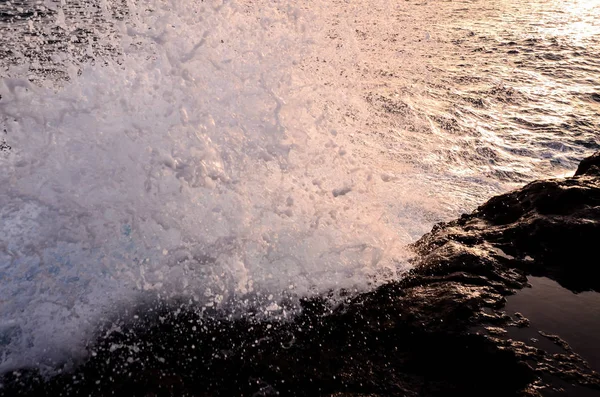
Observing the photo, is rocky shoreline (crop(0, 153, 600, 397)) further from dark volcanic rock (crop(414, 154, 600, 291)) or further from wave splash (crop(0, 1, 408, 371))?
wave splash (crop(0, 1, 408, 371))

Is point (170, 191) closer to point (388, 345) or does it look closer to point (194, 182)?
point (194, 182)

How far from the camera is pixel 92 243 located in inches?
111

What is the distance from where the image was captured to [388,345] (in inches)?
92.8

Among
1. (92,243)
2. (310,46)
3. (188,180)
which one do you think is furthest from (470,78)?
(92,243)

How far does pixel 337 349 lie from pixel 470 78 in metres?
8.15

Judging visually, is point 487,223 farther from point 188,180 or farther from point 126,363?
point 126,363

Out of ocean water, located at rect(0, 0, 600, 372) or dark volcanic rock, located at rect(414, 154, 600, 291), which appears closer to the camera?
ocean water, located at rect(0, 0, 600, 372)

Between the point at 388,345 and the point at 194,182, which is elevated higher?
the point at 194,182

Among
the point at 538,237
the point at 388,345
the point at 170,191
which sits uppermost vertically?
the point at 170,191

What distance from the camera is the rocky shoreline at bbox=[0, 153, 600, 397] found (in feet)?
6.82

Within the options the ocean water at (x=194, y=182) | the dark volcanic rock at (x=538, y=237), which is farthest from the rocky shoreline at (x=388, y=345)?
the ocean water at (x=194, y=182)

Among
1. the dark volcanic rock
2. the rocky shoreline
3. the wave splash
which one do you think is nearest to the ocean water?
the wave splash

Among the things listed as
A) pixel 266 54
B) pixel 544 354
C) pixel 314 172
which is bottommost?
pixel 544 354

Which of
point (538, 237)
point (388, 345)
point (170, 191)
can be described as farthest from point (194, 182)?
point (538, 237)
